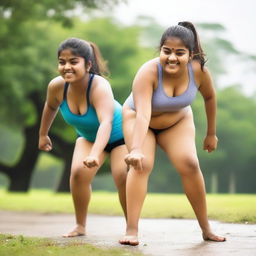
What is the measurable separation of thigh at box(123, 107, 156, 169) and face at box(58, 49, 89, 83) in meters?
0.53

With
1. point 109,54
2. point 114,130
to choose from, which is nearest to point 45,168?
point 109,54

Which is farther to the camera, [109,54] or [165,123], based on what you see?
[109,54]

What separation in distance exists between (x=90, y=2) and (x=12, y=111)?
35.5 feet

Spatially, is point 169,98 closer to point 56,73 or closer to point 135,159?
point 135,159

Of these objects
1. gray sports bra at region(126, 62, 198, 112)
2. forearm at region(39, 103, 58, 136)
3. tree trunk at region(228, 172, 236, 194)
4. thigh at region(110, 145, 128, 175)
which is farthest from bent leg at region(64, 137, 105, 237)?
tree trunk at region(228, 172, 236, 194)

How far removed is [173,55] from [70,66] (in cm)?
98

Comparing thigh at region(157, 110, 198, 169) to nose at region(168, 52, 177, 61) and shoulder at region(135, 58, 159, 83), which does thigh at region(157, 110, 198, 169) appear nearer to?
shoulder at region(135, 58, 159, 83)

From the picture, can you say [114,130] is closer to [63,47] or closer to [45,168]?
[63,47]

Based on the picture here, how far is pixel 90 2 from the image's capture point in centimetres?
1773

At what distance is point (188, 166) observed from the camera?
478 centimetres

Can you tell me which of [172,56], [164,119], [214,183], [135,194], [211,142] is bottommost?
[135,194]

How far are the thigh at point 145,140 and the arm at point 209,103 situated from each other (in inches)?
22.2

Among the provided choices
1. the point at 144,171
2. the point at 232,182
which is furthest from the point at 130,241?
the point at 232,182

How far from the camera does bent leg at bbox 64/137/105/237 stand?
18.0 feet
